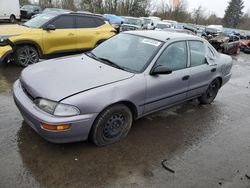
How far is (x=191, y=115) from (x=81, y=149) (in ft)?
8.66

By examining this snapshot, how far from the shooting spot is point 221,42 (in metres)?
16.1

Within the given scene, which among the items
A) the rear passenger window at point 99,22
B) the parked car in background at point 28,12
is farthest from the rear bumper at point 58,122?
the parked car in background at point 28,12

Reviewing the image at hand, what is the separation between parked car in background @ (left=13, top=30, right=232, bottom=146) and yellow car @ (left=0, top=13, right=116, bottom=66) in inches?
132

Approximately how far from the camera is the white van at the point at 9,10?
20.6 meters

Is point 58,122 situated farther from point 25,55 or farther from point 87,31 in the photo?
point 87,31

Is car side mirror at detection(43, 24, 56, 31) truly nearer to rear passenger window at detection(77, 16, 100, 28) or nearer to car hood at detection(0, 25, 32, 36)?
car hood at detection(0, 25, 32, 36)

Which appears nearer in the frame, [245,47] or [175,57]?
[175,57]

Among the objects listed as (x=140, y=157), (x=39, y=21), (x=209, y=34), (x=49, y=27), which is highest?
(x=39, y=21)

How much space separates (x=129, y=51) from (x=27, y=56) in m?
4.24

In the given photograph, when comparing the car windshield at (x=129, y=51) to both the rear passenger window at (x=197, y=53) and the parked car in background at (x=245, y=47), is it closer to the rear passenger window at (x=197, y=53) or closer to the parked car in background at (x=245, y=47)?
the rear passenger window at (x=197, y=53)

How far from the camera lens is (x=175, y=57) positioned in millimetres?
4207

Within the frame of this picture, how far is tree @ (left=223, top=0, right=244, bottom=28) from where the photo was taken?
69000 mm

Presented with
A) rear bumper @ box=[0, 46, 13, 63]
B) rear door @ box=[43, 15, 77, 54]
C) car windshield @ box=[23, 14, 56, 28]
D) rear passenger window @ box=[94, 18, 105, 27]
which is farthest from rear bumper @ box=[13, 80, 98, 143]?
rear passenger window @ box=[94, 18, 105, 27]

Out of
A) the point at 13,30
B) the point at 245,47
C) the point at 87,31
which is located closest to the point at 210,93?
the point at 87,31
